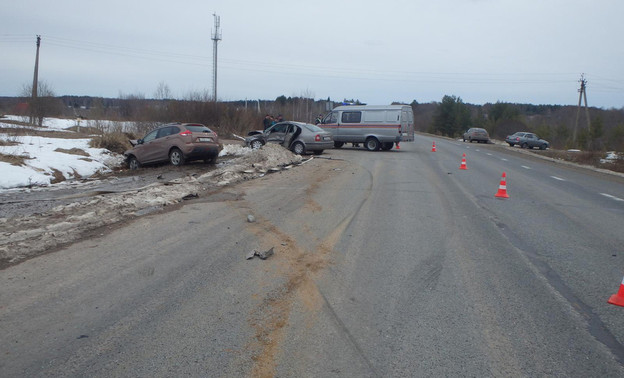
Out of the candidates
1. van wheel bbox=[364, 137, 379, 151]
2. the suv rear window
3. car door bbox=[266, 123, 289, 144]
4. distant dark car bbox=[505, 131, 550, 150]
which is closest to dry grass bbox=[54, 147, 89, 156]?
the suv rear window

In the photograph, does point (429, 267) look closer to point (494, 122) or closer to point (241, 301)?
point (241, 301)

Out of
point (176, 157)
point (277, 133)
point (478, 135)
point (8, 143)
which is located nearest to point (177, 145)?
point (176, 157)

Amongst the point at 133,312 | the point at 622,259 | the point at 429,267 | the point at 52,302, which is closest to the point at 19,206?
the point at 52,302

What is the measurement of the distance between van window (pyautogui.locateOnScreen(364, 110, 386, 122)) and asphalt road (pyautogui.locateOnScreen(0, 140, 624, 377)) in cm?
1810

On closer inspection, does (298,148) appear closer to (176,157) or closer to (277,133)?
(277,133)

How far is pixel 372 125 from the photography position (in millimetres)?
27219

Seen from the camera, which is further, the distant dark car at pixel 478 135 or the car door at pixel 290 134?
the distant dark car at pixel 478 135

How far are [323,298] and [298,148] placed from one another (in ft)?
59.5

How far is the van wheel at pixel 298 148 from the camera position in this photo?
22.7 m

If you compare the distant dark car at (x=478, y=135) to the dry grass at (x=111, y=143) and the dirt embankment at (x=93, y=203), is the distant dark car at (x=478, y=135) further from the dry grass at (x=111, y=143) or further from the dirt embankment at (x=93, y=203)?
the dry grass at (x=111, y=143)

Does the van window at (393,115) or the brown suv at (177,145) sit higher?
the van window at (393,115)

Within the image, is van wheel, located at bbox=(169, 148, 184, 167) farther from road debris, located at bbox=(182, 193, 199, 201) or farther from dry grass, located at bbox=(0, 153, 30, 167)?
road debris, located at bbox=(182, 193, 199, 201)

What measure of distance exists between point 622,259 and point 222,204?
7.22 m

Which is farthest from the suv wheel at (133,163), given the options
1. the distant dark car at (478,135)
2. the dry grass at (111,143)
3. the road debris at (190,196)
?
the distant dark car at (478,135)
